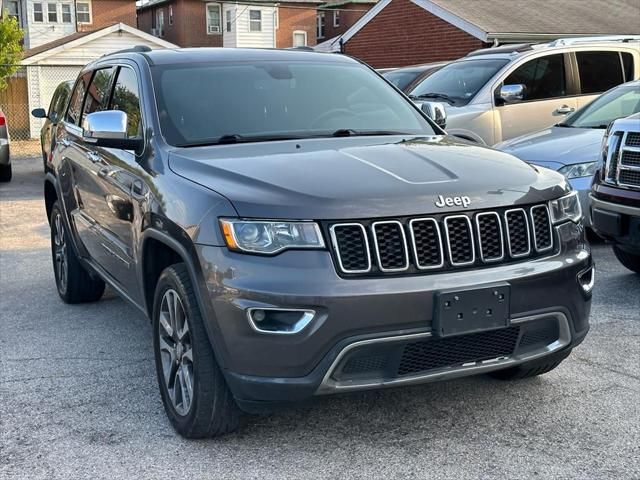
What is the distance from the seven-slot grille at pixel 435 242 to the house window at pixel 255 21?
4174 cm

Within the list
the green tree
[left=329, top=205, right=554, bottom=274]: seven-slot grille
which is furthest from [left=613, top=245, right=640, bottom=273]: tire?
the green tree

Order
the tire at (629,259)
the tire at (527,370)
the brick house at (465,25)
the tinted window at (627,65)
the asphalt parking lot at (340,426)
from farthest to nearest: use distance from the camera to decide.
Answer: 1. the brick house at (465,25)
2. the tinted window at (627,65)
3. the tire at (629,259)
4. the tire at (527,370)
5. the asphalt parking lot at (340,426)

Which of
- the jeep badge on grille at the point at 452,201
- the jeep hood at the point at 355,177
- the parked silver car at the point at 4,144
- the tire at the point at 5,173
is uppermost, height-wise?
the jeep hood at the point at 355,177

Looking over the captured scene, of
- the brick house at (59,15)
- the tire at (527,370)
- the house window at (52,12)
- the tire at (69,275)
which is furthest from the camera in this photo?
the house window at (52,12)

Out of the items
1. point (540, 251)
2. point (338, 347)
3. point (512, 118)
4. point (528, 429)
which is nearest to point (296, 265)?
point (338, 347)

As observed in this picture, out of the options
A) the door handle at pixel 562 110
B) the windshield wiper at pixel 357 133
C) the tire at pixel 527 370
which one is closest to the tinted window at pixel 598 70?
the door handle at pixel 562 110

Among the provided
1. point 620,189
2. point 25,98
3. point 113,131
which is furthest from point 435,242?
point 25,98

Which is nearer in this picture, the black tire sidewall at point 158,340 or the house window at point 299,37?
the black tire sidewall at point 158,340

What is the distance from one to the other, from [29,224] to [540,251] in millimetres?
8477

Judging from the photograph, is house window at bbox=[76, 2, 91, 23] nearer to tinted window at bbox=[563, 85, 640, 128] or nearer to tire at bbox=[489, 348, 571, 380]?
tinted window at bbox=[563, 85, 640, 128]

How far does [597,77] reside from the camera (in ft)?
36.8

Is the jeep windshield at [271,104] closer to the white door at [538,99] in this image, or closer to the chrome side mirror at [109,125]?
the chrome side mirror at [109,125]

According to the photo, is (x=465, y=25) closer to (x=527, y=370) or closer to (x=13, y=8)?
(x=527, y=370)

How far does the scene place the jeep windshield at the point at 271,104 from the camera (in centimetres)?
458
